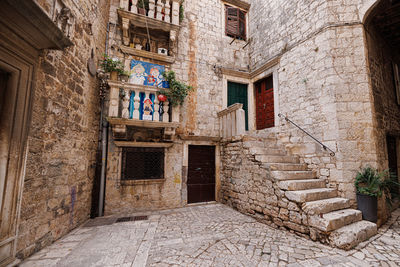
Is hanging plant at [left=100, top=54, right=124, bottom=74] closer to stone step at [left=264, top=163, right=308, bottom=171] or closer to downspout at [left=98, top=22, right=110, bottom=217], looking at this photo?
downspout at [left=98, top=22, right=110, bottom=217]

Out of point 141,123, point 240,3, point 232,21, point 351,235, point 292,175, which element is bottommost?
point 351,235

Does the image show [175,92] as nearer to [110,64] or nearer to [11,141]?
[110,64]

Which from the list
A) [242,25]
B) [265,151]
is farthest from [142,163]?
[242,25]

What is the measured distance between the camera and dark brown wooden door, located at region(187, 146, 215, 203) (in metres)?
5.86

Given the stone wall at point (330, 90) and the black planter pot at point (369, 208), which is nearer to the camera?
the black planter pot at point (369, 208)

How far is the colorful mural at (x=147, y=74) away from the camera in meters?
5.62

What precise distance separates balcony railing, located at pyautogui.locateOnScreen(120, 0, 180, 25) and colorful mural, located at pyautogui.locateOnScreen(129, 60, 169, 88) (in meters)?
1.56

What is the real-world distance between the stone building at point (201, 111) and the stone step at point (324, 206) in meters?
0.03

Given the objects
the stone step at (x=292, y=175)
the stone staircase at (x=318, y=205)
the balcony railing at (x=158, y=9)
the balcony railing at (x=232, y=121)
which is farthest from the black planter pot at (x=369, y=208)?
the balcony railing at (x=158, y=9)

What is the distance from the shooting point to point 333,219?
10.2 ft

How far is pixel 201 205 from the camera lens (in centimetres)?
575

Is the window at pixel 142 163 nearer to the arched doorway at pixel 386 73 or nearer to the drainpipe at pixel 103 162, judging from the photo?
the drainpipe at pixel 103 162

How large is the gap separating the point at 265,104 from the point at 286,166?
311cm

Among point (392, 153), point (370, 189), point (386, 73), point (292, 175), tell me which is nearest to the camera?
point (370, 189)
